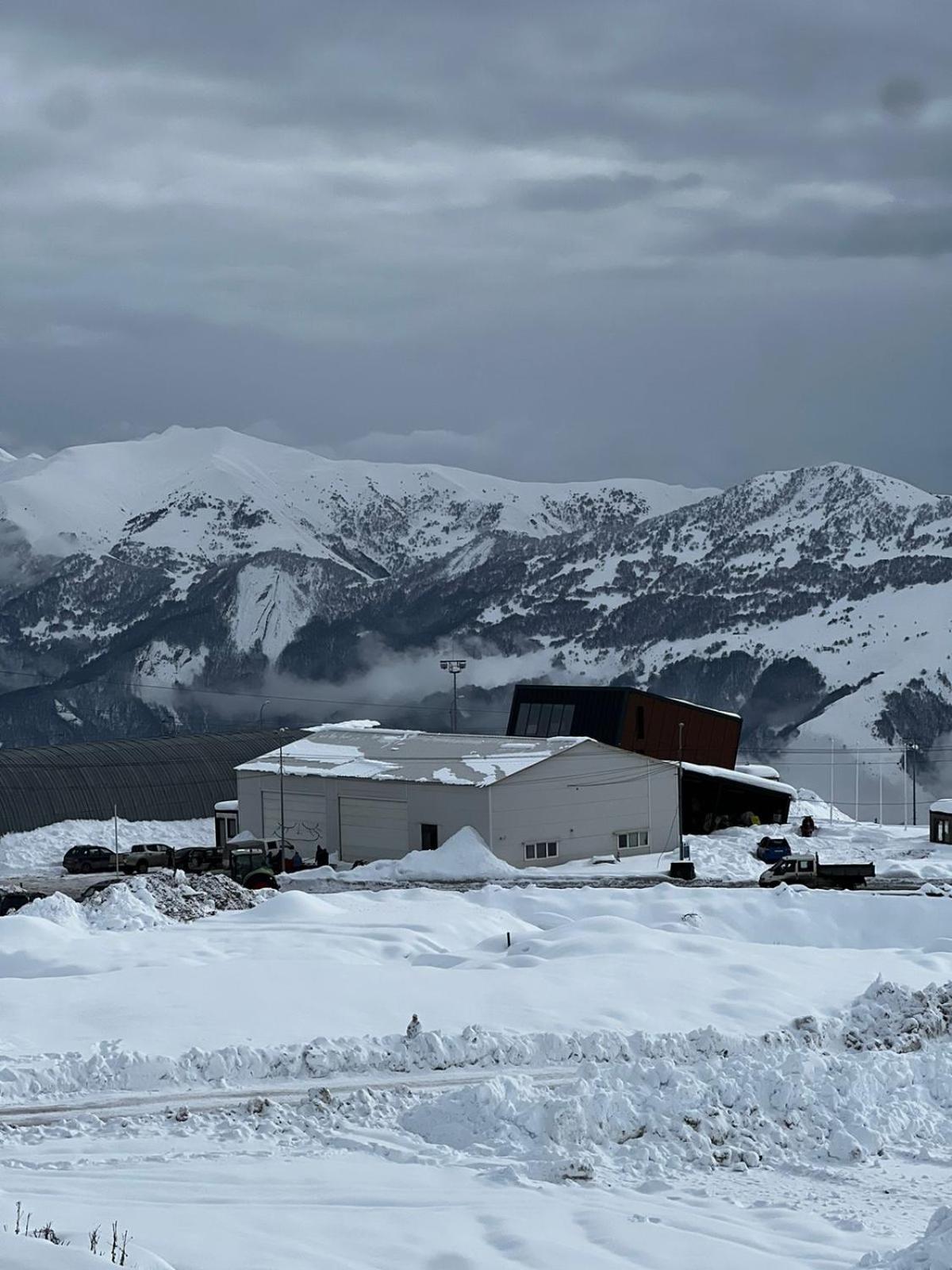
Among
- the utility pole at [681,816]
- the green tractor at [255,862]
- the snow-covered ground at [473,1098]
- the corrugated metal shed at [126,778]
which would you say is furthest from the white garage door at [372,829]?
the snow-covered ground at [473,1098]

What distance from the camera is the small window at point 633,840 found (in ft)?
198

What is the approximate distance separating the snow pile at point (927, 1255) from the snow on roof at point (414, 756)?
4345 centimetres

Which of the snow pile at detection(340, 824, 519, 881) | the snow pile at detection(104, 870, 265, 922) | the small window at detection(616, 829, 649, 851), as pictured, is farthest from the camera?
the small window at detection(616, 829, 649, 851)

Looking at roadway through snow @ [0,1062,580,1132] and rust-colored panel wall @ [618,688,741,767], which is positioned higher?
rust-colored panel wall @ [618,688,741,767]

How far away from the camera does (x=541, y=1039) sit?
23375mm

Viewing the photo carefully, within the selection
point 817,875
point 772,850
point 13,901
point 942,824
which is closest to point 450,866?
point 772,850

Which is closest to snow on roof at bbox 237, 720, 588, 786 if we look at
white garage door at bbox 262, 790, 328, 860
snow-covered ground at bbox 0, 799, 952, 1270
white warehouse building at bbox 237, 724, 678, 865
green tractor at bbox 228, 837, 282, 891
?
white warehouse building at bbox 237, 724, 678, 865

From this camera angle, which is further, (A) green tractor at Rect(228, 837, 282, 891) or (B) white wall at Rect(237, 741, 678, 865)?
(B) white wall at Rect(237, 741, 678, 865)

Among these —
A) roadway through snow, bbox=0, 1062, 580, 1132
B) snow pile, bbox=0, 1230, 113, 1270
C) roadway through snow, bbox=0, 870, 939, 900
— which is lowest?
roadway through snow, bbox=0, 870, 939, 900

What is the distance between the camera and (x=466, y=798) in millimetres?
57000

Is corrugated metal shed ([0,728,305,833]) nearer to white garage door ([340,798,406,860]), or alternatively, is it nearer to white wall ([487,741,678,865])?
white garage door ([340,798,406,860])

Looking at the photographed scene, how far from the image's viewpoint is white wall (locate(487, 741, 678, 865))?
57.1 m

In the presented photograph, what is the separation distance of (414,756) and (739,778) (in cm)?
1515

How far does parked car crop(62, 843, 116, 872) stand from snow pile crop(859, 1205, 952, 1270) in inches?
1906
